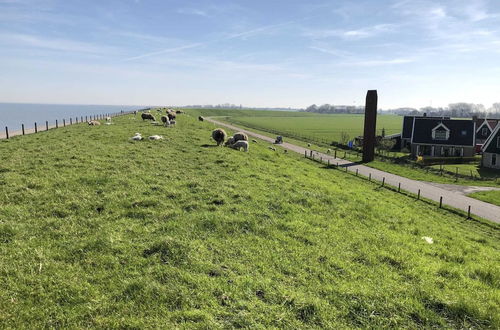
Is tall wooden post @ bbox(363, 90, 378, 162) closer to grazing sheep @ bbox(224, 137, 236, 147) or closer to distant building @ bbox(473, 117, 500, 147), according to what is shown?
grazing sheep @ bbox(224, 137, 236, 147)

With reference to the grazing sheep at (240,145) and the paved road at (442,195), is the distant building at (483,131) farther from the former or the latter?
the grazing sheep at (240,145)

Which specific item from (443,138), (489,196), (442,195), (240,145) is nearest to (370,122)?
(443,138)

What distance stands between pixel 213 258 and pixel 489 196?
35.4m

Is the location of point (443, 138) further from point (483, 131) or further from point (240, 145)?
point (240, 145)

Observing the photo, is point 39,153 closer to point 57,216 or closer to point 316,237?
point 57,216

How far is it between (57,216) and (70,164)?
721 centimetres

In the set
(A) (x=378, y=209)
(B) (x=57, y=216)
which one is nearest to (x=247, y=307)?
(B) (x=57, y=216)

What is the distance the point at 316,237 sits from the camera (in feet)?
39.4

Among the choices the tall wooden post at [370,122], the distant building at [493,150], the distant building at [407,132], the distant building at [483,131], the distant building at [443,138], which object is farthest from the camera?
the distant building at [407,132]

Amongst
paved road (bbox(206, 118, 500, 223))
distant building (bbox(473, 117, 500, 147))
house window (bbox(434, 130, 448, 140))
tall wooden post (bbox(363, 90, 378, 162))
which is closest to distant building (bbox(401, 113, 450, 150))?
house window (bbox(434, 130, 448, 140))

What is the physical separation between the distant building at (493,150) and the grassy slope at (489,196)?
805 inches

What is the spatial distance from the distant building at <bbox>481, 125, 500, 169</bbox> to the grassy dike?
42529mm

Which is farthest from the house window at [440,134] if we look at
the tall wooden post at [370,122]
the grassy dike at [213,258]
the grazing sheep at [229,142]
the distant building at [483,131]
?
the grassy dike at [213,258]

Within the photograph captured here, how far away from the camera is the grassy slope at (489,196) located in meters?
30.5
